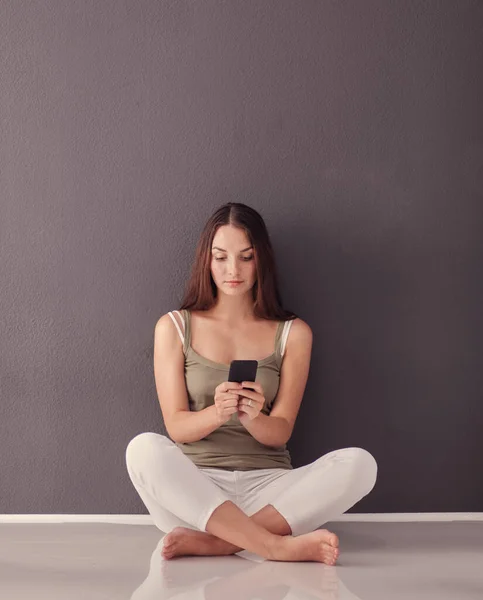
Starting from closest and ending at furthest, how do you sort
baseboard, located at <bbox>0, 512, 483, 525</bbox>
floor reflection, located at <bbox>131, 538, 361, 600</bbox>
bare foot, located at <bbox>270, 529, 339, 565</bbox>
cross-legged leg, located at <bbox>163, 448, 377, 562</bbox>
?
1. floor reflection, located at <bbox>131, 538, 361, 600</bbox>
2. bare foot, located at <bbox>270, 529, 339, 565</bbox>
3. cross-legged leg, located at <bbox>163, 448, 377, 562</bbox>
4. baseboard, located at <bbox>0, 512, 483, 525</bbox>

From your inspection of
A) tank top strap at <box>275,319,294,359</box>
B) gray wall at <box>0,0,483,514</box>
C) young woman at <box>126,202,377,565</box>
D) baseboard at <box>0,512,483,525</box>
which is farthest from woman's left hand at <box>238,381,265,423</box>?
baseboard at <box>0,512,483,525</box>

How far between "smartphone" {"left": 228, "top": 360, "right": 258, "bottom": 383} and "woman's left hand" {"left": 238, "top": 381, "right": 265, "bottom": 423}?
2 cm

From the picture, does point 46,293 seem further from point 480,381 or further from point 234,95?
point 480,381

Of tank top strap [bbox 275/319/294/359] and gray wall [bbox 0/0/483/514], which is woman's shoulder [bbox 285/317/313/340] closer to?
tank top strap [bbox 275/319/294/359]

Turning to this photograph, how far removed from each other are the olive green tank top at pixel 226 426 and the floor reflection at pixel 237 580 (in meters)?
0.37

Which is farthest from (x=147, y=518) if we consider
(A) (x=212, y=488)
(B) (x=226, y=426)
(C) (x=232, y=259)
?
(C) (x=232, y=259)

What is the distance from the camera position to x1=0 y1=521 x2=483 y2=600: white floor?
210 centimetres

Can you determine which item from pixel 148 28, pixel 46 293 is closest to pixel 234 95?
pixel 148 28

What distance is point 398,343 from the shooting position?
10.0 ft

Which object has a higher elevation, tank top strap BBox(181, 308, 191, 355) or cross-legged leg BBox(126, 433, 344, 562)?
tank top strap BBox(181, 308, 191, 355)

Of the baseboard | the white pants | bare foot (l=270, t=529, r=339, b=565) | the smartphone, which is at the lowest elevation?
the baseboard

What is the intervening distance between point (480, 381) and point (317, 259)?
2.49 feet

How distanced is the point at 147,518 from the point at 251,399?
757mm

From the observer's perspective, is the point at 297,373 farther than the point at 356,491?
Yes
